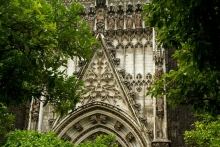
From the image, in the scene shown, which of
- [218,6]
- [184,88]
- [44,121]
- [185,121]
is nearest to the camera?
[218,6]

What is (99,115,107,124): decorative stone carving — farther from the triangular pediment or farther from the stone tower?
the triangular pediment

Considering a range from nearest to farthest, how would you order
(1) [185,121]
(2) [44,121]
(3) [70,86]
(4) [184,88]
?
(4) [184,88]
(3) [70,86]
(1) [185,121]
(2) [44,121]

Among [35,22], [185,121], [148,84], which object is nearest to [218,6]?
[35,22]

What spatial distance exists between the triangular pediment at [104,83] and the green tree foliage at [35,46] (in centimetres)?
800

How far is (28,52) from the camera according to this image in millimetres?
6500

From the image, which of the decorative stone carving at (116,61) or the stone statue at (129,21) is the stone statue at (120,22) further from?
the decorative stone carving at (116,61)

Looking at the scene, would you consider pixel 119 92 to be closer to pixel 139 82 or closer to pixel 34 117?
pixel 139 82

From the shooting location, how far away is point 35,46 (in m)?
6.69

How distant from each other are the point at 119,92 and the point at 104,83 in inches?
36.1

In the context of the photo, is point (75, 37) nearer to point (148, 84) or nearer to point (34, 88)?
point (34, 88)

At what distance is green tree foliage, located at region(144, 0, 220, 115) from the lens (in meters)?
5.49

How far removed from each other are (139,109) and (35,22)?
9.99 meters

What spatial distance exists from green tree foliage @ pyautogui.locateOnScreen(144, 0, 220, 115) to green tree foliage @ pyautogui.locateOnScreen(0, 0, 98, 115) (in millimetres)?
1894

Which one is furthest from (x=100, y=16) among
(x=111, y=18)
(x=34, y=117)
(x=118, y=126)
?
(x=34, y=117)
